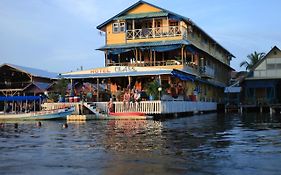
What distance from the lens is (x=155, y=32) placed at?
137ft

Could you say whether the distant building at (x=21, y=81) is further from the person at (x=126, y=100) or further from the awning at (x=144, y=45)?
the person at (x=126, y=100)

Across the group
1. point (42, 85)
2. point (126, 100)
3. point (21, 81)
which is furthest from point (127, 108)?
point (21, 81)

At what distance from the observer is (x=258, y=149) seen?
12258mm

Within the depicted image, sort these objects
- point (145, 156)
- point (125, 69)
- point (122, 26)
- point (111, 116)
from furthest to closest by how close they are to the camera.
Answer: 1. point (122, 26)
2. point (125, 69)
3. point (111, 116)
4. point (145, 156)

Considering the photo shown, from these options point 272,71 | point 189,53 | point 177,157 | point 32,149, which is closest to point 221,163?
point 177,157

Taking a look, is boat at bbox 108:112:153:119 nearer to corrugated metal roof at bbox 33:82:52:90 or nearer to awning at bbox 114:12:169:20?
awning at bbox 114:12:169:20

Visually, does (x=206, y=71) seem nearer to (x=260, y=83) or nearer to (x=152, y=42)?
(x=260, y=83)

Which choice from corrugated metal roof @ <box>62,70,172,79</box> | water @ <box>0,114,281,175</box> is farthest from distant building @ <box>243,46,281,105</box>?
water @ <box>0,114,281,175</box>

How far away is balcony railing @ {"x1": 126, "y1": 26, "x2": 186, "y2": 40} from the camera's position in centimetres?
4103

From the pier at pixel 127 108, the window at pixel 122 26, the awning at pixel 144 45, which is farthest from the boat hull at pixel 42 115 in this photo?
the window at pixel 122 26

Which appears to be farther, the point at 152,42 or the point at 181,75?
the point at 152,42

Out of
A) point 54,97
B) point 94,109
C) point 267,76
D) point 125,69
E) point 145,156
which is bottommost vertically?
point 145,156

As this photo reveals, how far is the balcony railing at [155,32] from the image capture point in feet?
135

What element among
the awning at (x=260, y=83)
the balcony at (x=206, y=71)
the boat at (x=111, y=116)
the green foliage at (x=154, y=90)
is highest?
the balcony at (x=206, y=71)
